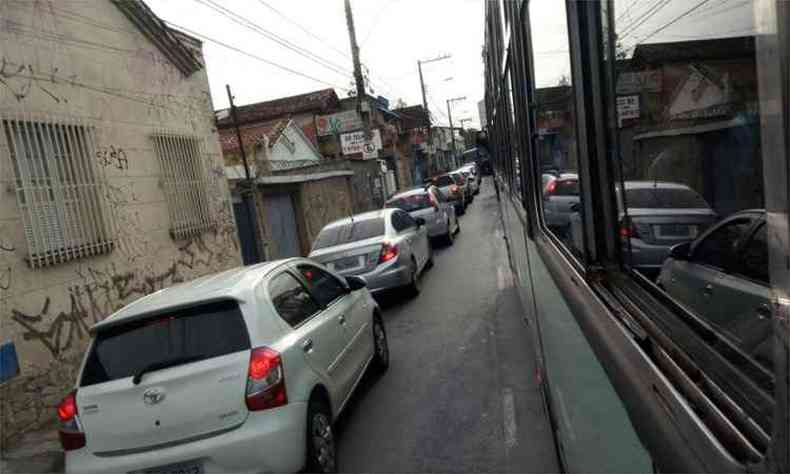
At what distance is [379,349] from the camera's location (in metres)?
5.80

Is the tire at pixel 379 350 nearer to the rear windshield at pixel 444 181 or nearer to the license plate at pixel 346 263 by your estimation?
the license plate at pixel 346 263

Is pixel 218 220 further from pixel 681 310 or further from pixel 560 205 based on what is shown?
pixel 681 310

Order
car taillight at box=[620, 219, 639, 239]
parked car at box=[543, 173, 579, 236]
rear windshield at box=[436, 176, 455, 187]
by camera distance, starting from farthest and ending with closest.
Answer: rear windshield at box=[436, 176, 455, 187] → parked car at box=[543, 173, 579, 236] → car taillight at box=[620, 219, 639, 239]

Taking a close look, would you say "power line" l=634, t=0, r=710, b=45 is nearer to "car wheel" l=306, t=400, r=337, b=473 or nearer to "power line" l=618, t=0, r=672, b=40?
"power line" l=618, t=0, r=672, b=40

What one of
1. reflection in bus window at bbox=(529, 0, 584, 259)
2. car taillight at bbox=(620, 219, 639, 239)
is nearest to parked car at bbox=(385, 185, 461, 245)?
reflection in bus window at bbox=(529, 0, 584, 259)

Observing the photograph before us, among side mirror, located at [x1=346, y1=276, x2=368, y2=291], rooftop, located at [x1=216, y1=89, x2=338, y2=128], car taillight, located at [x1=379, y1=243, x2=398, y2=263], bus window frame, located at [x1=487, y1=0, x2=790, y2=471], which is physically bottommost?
car taillight, located at [x1=379, y1=243, x2=398, y2=263]

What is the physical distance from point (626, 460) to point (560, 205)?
4.13 ft

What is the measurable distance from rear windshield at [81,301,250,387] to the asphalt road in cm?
135

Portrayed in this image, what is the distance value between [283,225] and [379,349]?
35.8 feet

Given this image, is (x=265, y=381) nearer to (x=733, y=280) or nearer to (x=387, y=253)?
(x=733, y=280)

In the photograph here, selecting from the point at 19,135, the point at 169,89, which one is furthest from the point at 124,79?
the point at 19,135

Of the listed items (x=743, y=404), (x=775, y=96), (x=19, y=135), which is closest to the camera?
(x=775, y=96)

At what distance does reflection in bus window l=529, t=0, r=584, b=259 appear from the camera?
1807 millimetres

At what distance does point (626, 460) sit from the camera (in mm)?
1302
